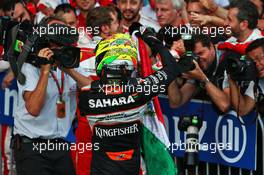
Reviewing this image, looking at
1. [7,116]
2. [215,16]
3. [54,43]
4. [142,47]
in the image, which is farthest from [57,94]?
[215,16]

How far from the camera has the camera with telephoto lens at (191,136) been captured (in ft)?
25.5

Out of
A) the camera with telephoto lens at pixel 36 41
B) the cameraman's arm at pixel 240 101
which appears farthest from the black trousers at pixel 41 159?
the cameraman's arm at pixel 240 101

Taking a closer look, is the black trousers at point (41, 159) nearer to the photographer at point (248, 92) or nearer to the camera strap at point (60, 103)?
the camera strap at point (60, 103)

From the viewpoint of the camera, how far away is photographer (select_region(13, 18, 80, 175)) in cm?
808

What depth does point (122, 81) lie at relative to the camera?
22.2 feet

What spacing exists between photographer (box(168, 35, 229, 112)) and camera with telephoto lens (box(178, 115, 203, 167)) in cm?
24

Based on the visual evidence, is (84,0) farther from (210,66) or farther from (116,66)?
(116,66)

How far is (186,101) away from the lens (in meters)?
8.09

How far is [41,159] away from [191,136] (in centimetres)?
149

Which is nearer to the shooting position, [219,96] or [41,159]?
[219,96]

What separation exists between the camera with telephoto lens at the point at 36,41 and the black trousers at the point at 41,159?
2.63 feet
